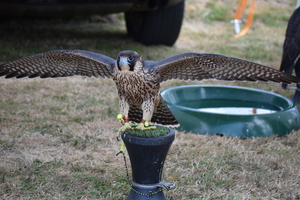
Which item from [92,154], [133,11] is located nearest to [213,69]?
[92,154]

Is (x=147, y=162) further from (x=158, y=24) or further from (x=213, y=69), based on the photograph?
(x=158, y=24)

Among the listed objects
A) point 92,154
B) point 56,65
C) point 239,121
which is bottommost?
point 92,154

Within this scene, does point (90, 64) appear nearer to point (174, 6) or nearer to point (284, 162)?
point (284, 162)

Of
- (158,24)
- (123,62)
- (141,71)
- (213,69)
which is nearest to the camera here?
(123,62)

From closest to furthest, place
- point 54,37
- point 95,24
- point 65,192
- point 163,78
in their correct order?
point 65,192, point 163,78, point 54,37, point 95,24

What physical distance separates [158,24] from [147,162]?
176 inches

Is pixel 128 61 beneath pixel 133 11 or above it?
beneath

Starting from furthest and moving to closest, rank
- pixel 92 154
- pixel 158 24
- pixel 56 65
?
pixel 158 24 → pixel 92 154 → pixel 56 65

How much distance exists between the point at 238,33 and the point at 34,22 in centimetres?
419

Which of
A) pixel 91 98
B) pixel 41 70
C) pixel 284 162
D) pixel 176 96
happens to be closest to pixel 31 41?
pixel 91 98

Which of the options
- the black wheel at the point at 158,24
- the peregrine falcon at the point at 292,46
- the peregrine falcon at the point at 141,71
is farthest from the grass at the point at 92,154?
the black wheel at the point at 158,24

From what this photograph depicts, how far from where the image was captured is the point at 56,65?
2680 millimetres

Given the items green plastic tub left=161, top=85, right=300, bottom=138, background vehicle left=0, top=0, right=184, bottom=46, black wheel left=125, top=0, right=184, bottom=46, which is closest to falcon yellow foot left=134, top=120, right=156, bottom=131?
green plastic tub left=161, top=85, right=300, bottom=138

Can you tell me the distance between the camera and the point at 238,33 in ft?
27.3
